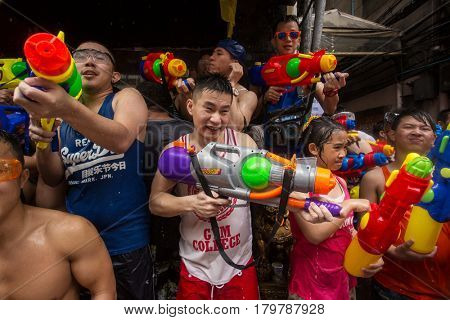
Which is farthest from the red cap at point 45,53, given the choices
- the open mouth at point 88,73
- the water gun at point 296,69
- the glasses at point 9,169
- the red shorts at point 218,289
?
the water gun at point 296,69

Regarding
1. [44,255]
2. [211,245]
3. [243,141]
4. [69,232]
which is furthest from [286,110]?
[44,255]

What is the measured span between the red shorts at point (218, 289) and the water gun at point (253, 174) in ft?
2.17

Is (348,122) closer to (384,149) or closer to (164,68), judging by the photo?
(384,149)

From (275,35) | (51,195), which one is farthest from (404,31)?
(51,195)

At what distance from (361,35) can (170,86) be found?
231 inches

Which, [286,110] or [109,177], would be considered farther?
[286,110]

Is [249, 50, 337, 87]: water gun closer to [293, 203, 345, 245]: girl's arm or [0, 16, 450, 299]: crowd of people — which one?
[0, 16, 450, 299]: crowd of people

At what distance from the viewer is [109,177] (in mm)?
2080

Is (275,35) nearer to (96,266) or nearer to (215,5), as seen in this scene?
(215,5)

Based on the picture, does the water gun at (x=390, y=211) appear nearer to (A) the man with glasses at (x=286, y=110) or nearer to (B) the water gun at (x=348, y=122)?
(A) the man with glasses at (x=286, y=110)

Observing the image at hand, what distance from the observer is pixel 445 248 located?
1941 mm

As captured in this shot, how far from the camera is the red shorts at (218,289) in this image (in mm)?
2045

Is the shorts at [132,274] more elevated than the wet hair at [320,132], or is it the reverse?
the wet hair at [320,132]

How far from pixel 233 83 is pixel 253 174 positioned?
134 cm
